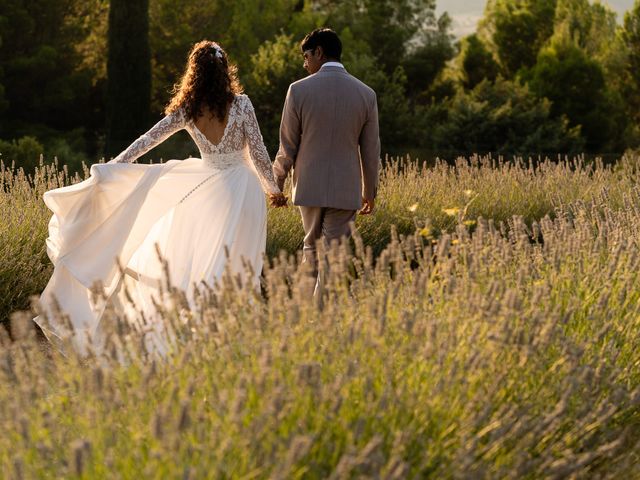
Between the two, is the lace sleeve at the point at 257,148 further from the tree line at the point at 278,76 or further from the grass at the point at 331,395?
the tree line at the point at 278,76

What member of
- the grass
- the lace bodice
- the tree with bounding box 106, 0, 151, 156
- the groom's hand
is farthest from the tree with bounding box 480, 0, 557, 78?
the grass

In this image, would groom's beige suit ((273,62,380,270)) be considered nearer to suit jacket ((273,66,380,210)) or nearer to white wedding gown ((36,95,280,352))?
suit jacket ((273,66,380,210))

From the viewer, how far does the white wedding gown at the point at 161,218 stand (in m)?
6.27

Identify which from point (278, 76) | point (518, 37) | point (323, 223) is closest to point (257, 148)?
point (323, 223)

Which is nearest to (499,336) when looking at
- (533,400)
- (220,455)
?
(533,400)

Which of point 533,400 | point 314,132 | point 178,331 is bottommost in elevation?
point 533,400

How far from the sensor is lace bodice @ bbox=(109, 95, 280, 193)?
20.5 ft

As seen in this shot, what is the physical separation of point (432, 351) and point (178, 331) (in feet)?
2.87

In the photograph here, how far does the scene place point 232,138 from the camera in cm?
629

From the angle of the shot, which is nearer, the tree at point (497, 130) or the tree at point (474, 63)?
the tree at point (497, 130)

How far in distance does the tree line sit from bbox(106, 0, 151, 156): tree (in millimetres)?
23

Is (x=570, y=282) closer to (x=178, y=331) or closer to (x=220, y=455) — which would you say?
(x=178, y=331)

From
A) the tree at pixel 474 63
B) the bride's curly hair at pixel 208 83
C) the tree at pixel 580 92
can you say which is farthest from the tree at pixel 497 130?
the bride's curly hair at pixel 208 83

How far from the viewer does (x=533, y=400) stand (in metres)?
3.54
